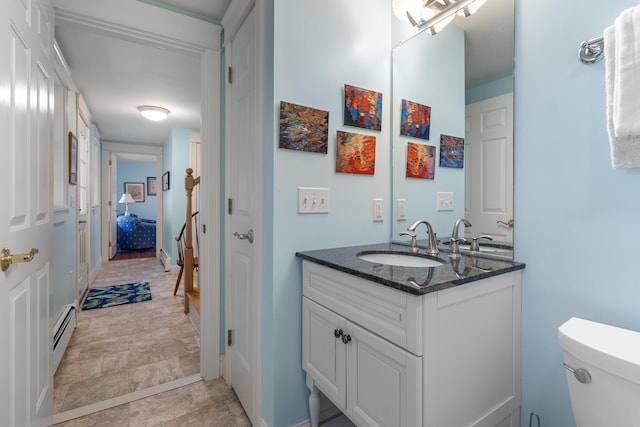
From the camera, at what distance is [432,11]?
1.49 m

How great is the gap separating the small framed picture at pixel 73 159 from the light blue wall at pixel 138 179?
21.9ft

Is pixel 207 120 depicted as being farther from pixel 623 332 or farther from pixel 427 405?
pixel 623 332

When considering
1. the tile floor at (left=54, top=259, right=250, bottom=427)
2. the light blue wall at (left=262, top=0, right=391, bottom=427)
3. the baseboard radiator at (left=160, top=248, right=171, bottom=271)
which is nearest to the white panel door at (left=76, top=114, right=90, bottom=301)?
Result: the tile floor at (left=54, top=259, right=250, bottom=427)

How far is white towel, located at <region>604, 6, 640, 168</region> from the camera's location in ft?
2.60

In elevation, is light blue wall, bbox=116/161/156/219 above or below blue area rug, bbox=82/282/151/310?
above

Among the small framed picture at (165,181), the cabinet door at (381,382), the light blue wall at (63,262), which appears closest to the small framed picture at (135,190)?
the small framed picture at (165,181)

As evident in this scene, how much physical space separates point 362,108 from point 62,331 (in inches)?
102

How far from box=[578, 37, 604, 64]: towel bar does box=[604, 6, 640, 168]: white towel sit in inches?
4.3

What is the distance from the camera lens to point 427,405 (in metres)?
0.91

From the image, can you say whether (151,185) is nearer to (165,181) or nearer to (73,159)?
(165,181)

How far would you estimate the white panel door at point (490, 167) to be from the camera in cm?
124

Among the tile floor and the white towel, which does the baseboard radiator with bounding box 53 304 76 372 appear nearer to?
the tile floor

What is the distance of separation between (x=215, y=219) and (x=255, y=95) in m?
0.86

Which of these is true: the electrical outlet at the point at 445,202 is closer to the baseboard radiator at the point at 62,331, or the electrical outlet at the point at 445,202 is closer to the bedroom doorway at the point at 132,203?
the baseboard radiator at the point at 62,331
